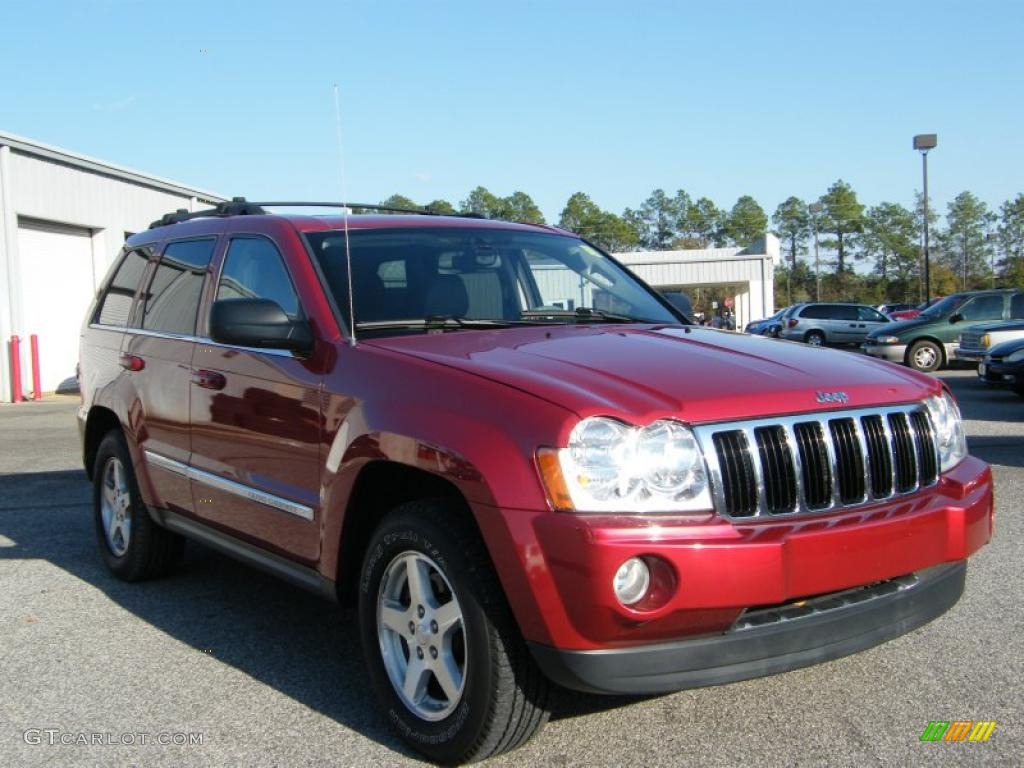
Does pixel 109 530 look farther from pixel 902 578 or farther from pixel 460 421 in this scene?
pixel 902 578

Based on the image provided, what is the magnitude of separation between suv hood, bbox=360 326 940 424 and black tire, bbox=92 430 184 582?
224cm

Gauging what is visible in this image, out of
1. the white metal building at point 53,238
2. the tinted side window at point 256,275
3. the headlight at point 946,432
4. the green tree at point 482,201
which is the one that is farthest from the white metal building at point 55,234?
the green tree at point 482,201

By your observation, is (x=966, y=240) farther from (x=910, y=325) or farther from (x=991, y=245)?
(x=910, y=325)

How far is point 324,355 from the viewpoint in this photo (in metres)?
3.85

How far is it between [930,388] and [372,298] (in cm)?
210

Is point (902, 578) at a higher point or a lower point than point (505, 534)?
lower

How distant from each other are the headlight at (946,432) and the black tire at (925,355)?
62.3ft

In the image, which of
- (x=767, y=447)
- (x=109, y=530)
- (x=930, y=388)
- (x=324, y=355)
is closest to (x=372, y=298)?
(x=324, y=355)

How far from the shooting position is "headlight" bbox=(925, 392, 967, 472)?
359 centimetres

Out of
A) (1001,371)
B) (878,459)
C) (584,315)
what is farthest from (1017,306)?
(878,459)

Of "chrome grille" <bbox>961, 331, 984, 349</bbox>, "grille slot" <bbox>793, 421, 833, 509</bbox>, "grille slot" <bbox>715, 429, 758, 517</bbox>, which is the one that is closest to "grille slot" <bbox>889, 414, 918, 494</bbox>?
"grille slot" <bbox>793, 421, 833, 509</bbox>

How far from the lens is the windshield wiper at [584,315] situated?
176 inches

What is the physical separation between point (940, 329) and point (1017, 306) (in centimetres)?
149

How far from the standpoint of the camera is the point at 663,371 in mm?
3346
